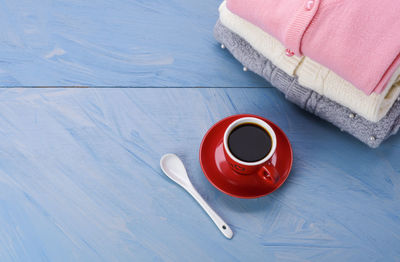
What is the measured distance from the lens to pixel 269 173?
0.50 meters

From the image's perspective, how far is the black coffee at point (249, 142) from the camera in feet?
1.67

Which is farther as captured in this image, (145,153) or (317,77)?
(145,153)

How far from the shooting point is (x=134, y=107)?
2.02ft

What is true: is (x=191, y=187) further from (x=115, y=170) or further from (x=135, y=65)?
(x=135, y=65)

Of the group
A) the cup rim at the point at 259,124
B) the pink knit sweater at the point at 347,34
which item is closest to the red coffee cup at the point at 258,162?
the cup rim at the point at 259,124

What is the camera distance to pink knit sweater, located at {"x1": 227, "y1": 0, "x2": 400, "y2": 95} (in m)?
0.39

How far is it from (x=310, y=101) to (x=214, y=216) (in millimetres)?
240

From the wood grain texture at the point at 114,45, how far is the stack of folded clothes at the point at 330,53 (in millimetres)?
65

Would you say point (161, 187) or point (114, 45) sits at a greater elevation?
point (114, 45)

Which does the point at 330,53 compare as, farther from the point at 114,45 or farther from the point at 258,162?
the point at 114,45

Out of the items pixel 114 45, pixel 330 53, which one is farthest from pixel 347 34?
pixel 114 45

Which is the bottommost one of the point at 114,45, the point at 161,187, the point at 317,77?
the point at 161,187

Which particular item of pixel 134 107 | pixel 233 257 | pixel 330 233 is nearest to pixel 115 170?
pixel 134 107

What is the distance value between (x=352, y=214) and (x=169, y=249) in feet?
0.98
